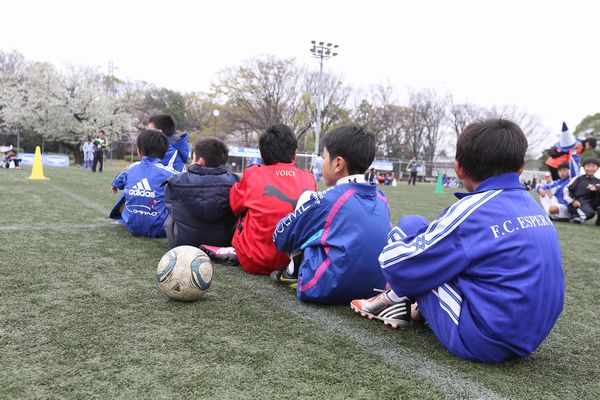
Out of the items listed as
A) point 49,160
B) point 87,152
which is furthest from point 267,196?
point 49,160

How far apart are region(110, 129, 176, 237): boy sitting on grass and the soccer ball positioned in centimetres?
203

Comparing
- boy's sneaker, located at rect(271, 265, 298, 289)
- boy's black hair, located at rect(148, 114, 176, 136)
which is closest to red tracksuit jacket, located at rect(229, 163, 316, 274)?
boy's sneaker, located at rect(271, 265, 298, 289)

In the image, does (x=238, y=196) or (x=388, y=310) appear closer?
(x=388, y=310)

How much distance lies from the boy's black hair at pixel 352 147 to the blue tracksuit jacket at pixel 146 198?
97.9 inches

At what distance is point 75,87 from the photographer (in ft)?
123

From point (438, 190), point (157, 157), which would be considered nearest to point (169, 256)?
point (157, 157)

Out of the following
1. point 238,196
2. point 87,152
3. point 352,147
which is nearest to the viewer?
point 352,147

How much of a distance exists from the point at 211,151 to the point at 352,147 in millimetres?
1698

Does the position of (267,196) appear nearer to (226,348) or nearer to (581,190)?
(226,348)

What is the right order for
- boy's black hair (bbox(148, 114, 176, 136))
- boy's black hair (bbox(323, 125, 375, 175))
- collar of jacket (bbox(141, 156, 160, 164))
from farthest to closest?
1. boy's black hair (bbox(148, 114, 176, 136))
2. collar of jacket (bbox(141, 156, 160, 164))
3. boy's black hair (bbox(323, 125, 375, 175))

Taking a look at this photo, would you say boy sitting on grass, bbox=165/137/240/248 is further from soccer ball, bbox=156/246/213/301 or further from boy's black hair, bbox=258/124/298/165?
soccer ball, bbox=156/246/213/301

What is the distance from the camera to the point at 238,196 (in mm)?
3857

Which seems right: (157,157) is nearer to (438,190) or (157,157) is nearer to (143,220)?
(143,220)

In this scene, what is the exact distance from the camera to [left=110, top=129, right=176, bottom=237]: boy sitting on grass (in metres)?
4.90
